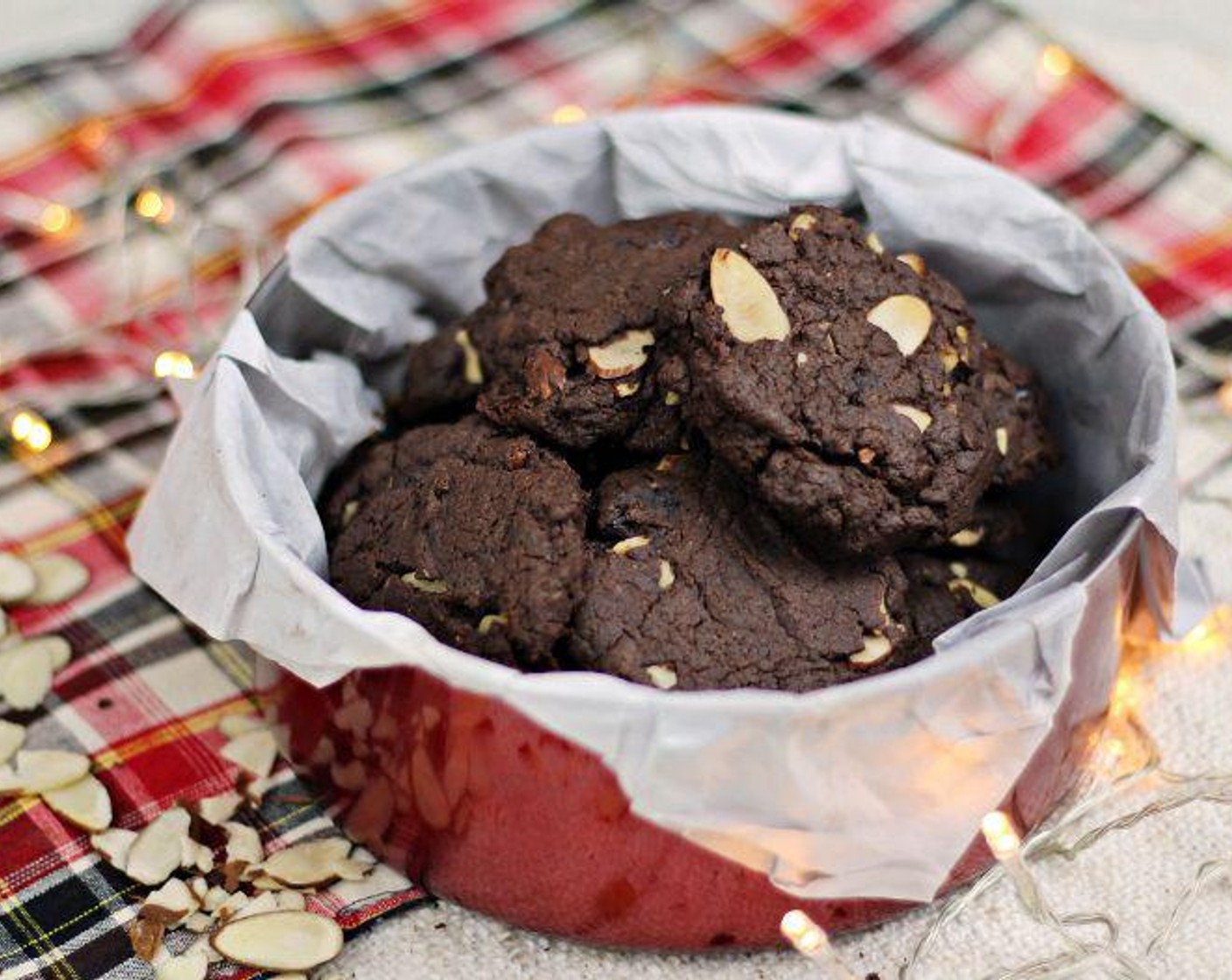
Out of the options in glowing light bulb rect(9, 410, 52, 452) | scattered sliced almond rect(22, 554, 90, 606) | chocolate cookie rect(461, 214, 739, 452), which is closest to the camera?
chocolate cookie rect(461, 214, 739, 452)

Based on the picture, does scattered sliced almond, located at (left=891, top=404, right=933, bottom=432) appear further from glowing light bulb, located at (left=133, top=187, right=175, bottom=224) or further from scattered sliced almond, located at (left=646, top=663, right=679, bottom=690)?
glowing light bulb, located at (left=133, top=187, right=175, bottom=224)

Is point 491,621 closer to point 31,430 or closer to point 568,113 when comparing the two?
point 31,430

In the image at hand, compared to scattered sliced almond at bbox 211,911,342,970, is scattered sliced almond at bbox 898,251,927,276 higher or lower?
higher

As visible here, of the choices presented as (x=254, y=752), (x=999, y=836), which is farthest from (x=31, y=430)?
(x=999, y=836)

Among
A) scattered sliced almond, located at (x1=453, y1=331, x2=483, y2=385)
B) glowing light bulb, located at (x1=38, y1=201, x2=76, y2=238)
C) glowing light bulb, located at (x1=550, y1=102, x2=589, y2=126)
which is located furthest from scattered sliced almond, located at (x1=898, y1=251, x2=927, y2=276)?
glowing light bulb, located at (x1=38, y1=201, x2=76, y2=238)

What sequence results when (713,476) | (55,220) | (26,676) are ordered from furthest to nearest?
(55,220) → (26,676) → (713,476)

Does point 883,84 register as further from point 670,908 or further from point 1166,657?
point 670,908
